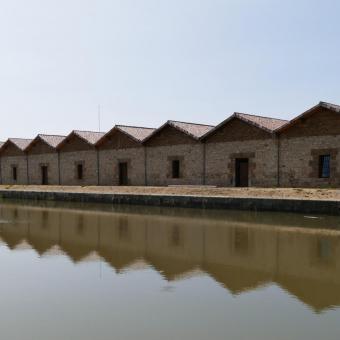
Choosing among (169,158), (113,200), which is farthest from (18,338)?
(169,158)

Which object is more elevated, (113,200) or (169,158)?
(169,158)

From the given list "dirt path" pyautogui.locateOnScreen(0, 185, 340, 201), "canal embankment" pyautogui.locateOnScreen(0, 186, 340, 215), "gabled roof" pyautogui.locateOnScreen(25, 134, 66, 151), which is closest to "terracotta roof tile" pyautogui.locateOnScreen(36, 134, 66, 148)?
"gabled roof" pyautogui.locateOnScreen(25, 134, 66, 151)

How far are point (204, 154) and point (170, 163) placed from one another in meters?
2.84

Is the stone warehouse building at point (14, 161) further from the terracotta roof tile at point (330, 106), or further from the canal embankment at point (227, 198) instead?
the terracotta roof tile at point (330, 106)

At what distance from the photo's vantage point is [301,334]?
5555 mm

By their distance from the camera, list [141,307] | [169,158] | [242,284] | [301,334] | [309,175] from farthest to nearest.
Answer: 1. [169,158]
2. [309,175]
3. [242,284]
4. [141,307]
5. [301,334]

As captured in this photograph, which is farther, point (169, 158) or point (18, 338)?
point (169, 158)

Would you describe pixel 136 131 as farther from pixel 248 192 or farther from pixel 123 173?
pixel 248 192

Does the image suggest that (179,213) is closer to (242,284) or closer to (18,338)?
(242,284)

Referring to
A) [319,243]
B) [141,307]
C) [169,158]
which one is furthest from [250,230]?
[169,158]

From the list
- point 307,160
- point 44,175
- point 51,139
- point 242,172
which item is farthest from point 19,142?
point 307,160

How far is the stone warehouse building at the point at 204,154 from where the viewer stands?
23.0 metres

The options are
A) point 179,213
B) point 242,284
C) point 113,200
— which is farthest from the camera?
point 113,200

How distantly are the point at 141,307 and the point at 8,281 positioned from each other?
10.2 ft
